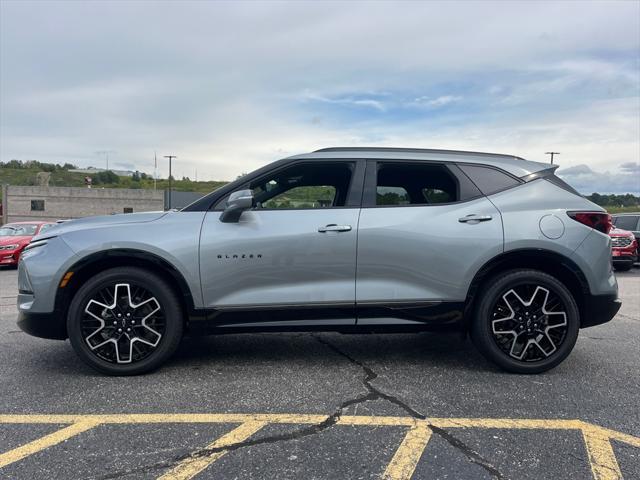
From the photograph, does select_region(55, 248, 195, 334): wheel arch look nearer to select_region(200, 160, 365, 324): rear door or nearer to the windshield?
select_region(200, 160, 365, 324): rear door

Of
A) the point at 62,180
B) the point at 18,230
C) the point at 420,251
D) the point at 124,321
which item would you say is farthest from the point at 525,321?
the point at 62,180

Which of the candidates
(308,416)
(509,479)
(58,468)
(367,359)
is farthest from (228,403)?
(509,479)

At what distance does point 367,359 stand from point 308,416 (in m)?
1.31

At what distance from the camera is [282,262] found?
12.6 ft

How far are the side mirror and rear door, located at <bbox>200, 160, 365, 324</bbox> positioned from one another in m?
0.05

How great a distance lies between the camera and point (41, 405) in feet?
11.1

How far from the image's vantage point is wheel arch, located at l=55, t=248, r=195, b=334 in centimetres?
381

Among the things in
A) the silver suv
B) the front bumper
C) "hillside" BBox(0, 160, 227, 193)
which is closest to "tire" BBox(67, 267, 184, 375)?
the silver suv

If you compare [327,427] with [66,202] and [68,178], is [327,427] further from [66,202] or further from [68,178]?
[68,178]

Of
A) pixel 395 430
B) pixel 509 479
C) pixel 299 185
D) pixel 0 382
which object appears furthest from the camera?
pixel 299 185

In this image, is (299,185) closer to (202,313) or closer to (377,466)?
(202,313)

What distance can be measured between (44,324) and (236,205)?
1.73 metres

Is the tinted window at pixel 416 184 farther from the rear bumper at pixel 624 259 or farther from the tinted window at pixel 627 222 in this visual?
the tinted window at pixel 627 222

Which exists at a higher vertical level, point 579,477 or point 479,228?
point 479,228
